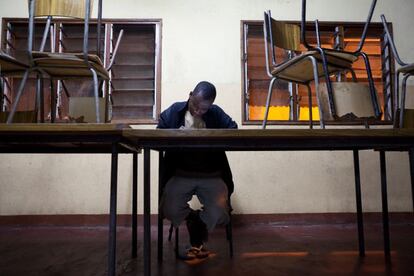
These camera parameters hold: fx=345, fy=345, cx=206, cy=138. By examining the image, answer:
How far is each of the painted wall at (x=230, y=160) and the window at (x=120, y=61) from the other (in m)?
0.10

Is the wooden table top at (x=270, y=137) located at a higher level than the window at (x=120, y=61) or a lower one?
lower

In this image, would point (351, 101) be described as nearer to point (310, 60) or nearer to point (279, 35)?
point (310, 60)

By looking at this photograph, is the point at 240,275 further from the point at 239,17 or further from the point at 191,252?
the point at 239,17

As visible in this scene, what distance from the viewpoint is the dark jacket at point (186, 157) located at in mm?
2092

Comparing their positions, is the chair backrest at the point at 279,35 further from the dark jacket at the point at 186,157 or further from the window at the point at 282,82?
the window at the point at 282,82

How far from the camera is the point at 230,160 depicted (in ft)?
10.8

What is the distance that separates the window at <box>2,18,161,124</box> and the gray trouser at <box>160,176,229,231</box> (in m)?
1.31

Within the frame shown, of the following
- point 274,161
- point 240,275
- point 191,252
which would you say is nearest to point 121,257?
point 191,252

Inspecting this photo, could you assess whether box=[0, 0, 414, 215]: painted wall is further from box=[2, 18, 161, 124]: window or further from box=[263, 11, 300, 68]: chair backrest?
box=[263, 11, 300, 68]: chair backrest

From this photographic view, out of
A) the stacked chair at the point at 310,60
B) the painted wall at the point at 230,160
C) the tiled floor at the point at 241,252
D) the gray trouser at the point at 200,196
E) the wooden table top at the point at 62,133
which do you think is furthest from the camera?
the painted wall at the point at 230,160

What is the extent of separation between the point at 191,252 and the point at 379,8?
3.06m

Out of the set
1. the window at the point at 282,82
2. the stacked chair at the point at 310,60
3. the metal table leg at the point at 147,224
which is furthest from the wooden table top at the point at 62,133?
the window at the point at 282,82

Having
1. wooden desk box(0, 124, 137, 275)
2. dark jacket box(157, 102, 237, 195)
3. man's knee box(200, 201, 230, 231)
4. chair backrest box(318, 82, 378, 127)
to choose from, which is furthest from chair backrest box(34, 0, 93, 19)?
chair backrest box(318, 82, 378, 127)

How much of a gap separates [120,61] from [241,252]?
7.07 ft
